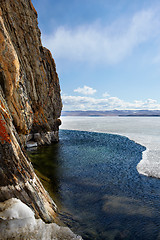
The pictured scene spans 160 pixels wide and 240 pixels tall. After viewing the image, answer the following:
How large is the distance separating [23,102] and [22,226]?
595 inches

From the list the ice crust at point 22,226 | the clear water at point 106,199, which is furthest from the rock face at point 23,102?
the clear water at point 106,199

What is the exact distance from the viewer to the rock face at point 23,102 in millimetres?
7339

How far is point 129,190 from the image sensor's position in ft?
44.9

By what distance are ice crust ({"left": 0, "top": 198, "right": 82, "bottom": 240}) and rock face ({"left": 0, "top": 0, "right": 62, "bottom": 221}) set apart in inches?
19.8

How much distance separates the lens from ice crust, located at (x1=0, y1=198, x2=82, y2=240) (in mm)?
6166

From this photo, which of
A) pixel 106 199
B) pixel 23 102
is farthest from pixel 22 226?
pixel 23 102

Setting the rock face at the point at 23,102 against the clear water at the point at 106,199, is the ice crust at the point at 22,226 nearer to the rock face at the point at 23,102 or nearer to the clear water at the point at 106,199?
the rock face at the point at 23,102

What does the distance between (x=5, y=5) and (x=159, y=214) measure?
27.9 metres

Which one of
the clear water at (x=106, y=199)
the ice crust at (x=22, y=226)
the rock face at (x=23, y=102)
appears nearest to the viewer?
the ice crust at (x=22, y=226)

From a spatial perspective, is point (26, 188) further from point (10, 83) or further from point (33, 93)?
point (33, 93)

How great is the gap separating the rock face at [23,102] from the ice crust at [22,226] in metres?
0.50

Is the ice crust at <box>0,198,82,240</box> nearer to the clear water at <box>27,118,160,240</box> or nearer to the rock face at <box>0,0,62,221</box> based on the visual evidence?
the rock face at <box>0,0,62,221</box>

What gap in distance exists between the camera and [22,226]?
6457mm

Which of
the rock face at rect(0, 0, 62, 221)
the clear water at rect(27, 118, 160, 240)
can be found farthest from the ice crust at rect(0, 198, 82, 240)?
the clear water at rect(27, 118, 160, 240)
